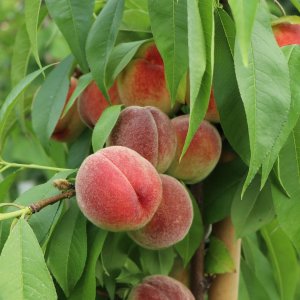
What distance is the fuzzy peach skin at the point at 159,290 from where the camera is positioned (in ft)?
2.77

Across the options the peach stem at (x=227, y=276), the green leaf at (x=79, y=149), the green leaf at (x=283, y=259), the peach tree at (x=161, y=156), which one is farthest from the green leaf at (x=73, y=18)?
the green leaf at (x=283, y=259)

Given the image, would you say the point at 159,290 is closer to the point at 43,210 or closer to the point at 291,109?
the point at 43,210

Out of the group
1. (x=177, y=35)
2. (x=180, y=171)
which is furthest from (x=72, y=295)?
(x=177, y=35)

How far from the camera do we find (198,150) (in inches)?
33.0

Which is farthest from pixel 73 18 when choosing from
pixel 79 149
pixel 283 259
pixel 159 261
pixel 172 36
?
pixel 283 259

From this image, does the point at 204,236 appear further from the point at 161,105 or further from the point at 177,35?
the point at 177,35

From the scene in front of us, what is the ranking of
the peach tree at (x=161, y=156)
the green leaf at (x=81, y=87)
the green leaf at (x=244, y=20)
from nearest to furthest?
the green leaf at (x=244, y=20) < the peach tree at (x=161, y=156) < the green leaf at (x=81, y=87)

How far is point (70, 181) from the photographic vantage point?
2.62 ft

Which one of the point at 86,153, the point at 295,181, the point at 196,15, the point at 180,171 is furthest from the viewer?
the point at 86,153

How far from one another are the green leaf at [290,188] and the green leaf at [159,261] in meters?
0.22

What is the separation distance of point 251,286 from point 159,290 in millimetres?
243

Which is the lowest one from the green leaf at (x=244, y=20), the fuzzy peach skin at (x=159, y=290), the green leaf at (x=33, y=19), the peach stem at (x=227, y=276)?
the peach stem at (x=227, y=276)

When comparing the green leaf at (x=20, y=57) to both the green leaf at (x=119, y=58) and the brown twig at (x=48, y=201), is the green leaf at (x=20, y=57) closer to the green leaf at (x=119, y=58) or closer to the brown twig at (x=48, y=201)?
the green leaf at (x=119, y=58)

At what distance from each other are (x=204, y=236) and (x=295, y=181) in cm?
23
